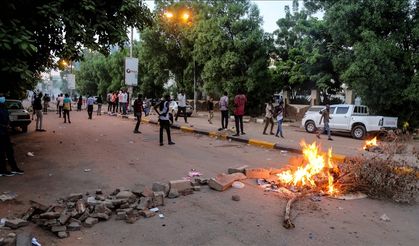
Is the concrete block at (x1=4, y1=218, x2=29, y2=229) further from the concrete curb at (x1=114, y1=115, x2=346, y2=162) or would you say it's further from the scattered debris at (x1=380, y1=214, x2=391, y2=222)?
the concrete curb at (x1=114, y1=115, x2=346, y2=162)

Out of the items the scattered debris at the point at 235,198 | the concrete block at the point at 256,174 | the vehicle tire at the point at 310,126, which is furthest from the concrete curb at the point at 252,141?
the vehicle tire at the point at 310,126

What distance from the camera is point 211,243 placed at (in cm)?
506

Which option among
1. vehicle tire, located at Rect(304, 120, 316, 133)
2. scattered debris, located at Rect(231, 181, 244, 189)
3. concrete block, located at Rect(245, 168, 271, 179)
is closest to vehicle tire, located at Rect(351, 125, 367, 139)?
vehicle tire, located at Rect(304, 120, 316, 133)

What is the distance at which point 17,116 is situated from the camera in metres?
16.8

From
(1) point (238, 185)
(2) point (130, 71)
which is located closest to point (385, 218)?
(1) point (238, 185)

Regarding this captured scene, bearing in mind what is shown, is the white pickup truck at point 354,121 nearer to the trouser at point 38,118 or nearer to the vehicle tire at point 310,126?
the vehicle tire at point 310,126

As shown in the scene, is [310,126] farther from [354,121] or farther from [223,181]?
[223,181]

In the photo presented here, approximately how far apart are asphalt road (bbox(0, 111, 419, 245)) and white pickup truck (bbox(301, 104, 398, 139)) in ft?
28.3

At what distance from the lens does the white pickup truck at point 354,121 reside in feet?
60.0

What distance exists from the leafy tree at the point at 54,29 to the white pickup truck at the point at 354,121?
12.5 meters

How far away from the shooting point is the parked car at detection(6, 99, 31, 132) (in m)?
16.6

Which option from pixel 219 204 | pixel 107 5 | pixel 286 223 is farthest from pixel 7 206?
pixel 107 5

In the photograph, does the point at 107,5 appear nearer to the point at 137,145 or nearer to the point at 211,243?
the point at 137,145

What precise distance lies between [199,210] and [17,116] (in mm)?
13511
